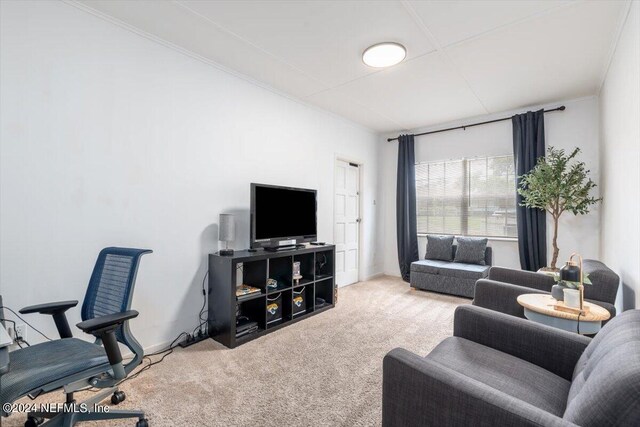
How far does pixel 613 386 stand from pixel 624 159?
2.29 m

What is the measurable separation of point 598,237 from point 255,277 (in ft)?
A: 13.6

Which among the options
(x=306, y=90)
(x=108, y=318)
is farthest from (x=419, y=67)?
(x=108, y=318)

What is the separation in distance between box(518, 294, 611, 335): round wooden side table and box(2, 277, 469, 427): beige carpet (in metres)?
0.93

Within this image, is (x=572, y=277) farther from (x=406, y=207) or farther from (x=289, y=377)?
(x=406, y=207)

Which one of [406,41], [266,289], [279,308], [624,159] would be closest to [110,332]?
[266,289]

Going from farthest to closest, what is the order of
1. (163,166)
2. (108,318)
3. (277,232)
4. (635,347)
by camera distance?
(277,232)
(163,166)
(108,318)
(635,347)

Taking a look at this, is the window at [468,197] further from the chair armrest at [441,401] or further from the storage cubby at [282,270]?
the chair armrest at [441,401]

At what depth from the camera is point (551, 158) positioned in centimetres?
362

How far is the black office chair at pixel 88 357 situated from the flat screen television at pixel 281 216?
129cm

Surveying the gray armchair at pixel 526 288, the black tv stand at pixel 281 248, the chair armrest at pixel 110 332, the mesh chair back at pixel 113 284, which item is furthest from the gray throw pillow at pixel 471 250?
the chair armrest at pixel 110 332

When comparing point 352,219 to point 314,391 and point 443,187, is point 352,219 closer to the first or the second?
point 443,187

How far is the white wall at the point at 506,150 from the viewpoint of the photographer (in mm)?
3596

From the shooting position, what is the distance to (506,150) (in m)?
4.19

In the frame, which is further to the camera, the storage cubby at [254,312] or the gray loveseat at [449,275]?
A: the gray loveseat at [449,275]
